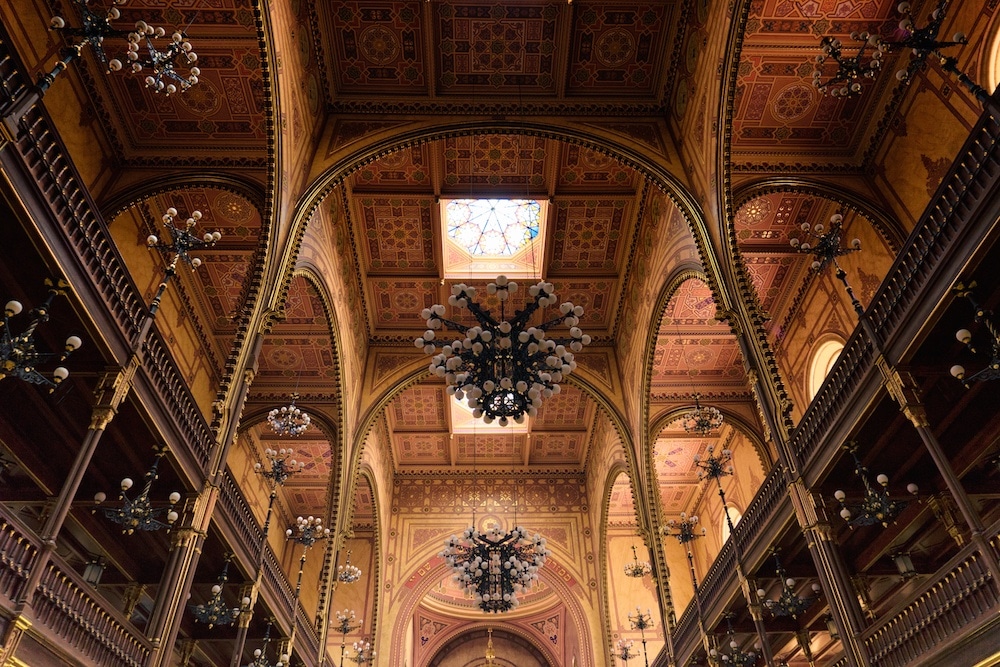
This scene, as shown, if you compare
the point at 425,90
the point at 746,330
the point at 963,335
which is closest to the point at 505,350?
the point at 746,330

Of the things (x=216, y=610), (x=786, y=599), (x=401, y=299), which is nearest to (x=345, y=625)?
(x=216, y=610)

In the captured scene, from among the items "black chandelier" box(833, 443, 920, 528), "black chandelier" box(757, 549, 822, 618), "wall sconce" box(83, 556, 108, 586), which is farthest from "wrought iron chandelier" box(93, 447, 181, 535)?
"black chandelier" box(757, 549, 822, 618)

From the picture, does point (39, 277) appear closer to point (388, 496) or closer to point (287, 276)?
point (287, 276)

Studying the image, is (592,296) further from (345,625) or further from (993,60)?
(345,625)

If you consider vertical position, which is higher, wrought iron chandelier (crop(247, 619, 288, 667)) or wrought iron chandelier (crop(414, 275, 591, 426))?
wrought iron chandelier (crop(414, 275, 591, 426))

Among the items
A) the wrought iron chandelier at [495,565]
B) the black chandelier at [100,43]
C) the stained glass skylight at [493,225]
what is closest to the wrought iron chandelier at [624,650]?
the wrought iron chandelier at [495,565]

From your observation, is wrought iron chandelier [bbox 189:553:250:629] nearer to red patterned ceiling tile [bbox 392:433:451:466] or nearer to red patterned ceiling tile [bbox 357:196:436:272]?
red patterned ceiling tile [bbox 357:196:436:272]

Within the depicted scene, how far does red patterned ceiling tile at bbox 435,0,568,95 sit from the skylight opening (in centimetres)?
329

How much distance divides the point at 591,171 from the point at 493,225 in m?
3.11

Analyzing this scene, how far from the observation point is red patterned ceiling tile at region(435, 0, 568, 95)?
474 inches

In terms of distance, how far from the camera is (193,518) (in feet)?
27.1

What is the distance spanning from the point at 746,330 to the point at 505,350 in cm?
367

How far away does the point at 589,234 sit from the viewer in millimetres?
15867

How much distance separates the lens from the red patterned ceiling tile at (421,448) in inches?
846
